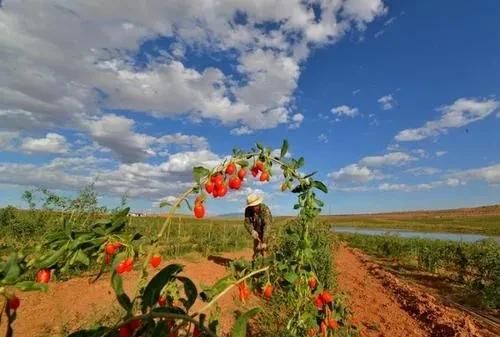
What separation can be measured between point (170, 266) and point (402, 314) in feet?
26.8

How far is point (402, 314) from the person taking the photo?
816 cm

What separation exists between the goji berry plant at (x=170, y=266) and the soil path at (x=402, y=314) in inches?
194

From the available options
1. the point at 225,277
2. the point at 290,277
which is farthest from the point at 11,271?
the point at 290,277

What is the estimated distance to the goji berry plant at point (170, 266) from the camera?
106 centimetres

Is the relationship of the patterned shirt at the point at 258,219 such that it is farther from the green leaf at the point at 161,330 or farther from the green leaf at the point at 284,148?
the green leaf at the point at 161,330

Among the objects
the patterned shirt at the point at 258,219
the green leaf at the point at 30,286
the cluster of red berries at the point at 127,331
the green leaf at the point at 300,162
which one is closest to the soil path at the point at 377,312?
the patterned shirt at the point at 258,219

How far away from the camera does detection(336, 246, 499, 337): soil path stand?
6930 millimetres

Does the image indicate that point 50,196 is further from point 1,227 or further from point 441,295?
point 441,295

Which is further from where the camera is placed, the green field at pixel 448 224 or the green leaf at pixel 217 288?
the green field at pixel 448 224

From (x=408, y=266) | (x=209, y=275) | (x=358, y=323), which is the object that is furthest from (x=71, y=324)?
(x=408, y=266)

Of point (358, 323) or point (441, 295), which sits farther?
point (441, 295)

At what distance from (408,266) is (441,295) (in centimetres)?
565

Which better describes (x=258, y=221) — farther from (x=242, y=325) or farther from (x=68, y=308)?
(x=242, y=325)

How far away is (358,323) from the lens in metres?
7.27
